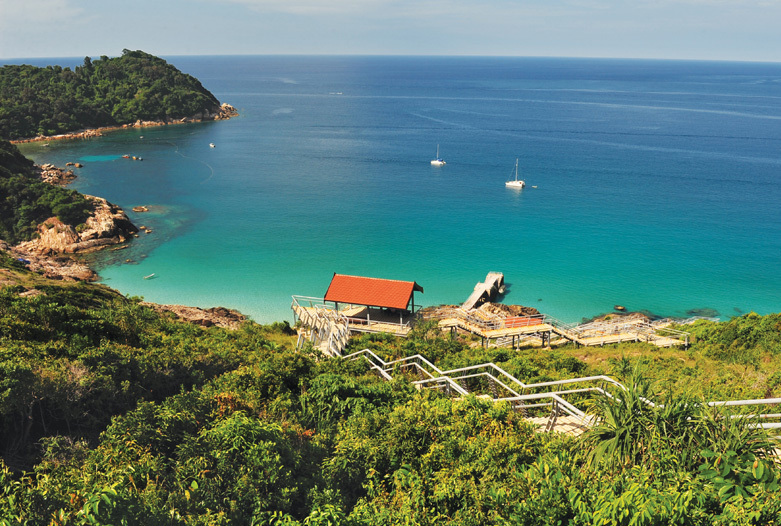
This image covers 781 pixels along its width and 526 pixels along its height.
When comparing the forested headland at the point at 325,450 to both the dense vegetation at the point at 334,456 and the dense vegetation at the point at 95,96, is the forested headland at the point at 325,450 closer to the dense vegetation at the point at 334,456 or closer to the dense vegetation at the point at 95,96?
the dense vegetation at the point at 334,456

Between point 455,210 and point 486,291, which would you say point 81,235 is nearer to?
point 486,291

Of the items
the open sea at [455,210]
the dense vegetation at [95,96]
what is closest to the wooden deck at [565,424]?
the open sea at [455,210]

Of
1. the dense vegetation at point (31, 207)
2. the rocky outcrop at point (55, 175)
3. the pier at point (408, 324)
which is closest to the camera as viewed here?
the pier at point (408, 324)

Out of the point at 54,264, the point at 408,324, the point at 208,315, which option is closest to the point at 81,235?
the point at 54,264

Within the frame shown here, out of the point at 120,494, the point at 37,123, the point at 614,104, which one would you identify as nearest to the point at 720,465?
the point at 120,494

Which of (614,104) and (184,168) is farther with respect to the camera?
(614,104)

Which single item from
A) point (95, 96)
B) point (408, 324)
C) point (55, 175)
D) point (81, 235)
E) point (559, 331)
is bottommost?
point (559, 331)

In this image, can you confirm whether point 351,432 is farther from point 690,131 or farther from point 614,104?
point 614,104
